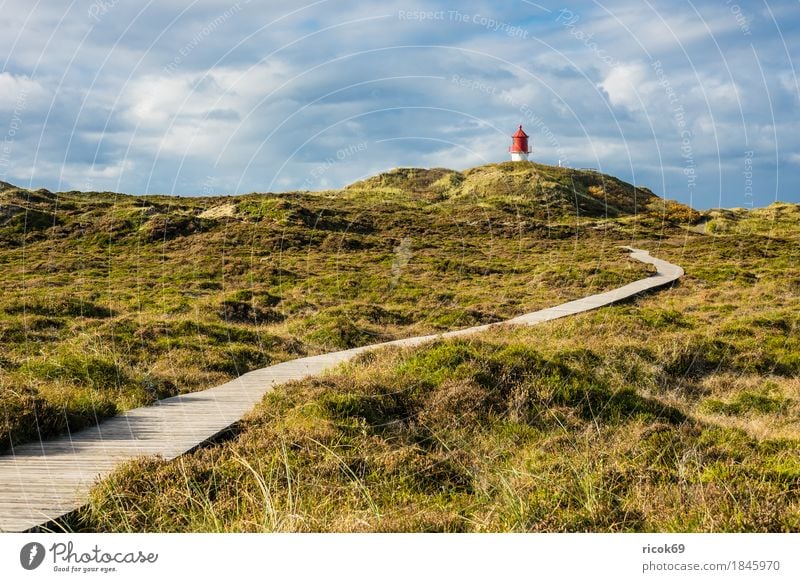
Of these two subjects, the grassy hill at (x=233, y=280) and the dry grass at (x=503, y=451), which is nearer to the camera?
the dry grass at (x=503, y=451)

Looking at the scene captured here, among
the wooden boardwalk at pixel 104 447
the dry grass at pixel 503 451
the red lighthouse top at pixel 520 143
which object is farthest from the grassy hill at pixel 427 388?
the red lighthouse top at pixel 520 143

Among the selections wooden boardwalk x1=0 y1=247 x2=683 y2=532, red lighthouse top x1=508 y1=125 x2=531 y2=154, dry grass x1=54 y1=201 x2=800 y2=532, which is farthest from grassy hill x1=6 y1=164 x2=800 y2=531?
red lighthouse top x1=508 y1=125 x2=531 y2=154

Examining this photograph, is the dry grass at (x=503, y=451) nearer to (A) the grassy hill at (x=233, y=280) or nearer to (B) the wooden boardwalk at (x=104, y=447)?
(B) the wooden boardwalk at (x=104, y=447)

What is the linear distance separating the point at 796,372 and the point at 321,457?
44.1 feet

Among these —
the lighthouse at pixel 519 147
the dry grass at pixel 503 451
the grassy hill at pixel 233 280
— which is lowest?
the dry grass at pixel 503 451

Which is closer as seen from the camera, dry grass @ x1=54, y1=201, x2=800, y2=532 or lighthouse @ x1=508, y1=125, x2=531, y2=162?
dry grass @ x1=54, y1=201, x2=800, y2=532

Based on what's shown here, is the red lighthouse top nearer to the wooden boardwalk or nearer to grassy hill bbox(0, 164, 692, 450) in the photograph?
grassy hill bbox(0, 164, 692, 450)

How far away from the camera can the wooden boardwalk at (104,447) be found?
6.97 meters

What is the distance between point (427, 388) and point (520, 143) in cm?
9475

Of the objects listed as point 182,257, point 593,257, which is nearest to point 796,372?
point 593,257

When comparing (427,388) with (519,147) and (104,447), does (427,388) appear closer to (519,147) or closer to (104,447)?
(104,447)

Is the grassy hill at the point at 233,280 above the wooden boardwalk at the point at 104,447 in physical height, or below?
above

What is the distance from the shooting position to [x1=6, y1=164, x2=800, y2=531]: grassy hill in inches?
281

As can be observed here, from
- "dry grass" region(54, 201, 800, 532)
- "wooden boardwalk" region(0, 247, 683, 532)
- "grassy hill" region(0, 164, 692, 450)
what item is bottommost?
"dry grass" region(54, 201, 800, 532)
